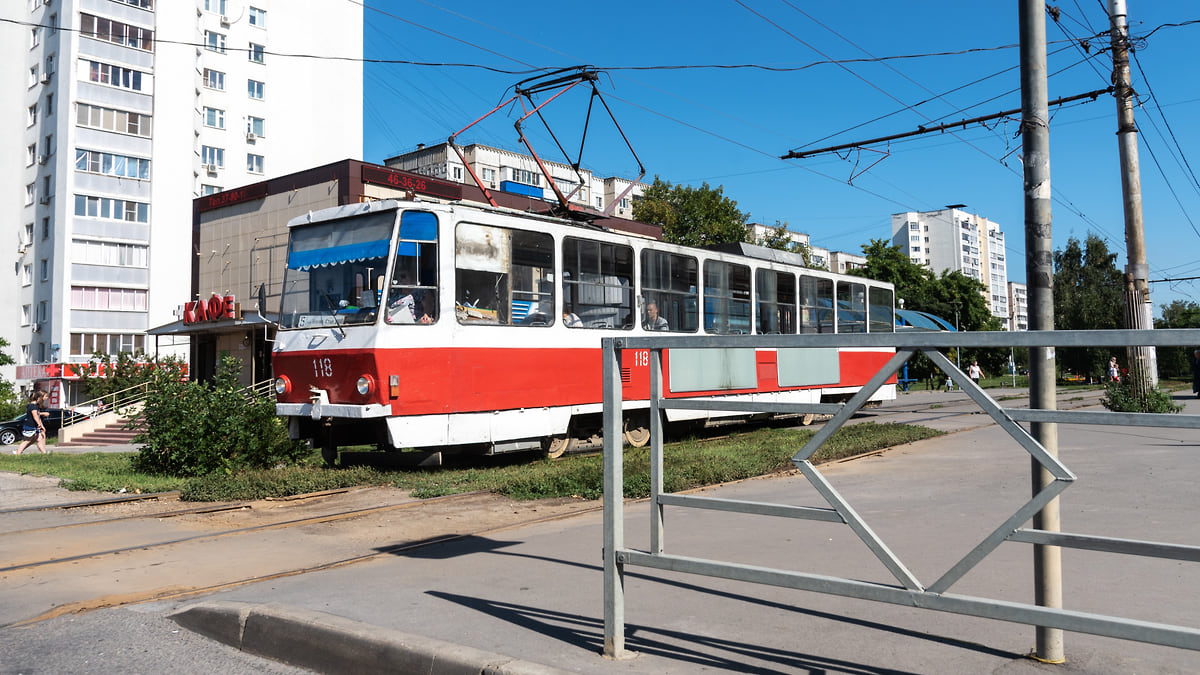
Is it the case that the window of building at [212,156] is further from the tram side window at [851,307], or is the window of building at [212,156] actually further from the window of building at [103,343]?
the tram side window at [851,307]

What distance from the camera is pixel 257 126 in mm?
54562

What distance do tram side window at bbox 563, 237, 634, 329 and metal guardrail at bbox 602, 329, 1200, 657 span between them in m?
8.86

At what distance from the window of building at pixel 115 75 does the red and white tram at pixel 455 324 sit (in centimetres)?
4360

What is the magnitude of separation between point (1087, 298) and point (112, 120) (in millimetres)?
57988

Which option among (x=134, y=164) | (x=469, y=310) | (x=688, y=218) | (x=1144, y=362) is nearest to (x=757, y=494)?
(x=469, y=310)

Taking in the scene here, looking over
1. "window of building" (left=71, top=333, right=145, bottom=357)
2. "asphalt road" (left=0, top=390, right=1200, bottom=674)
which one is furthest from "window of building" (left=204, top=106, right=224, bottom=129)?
"asphalt road" (left=0, top=390, right=1200, bottom=674)

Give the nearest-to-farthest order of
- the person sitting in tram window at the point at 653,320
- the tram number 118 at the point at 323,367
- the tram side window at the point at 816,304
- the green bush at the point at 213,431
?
the tram number 118 at the point at 323,367
the green bush at the point at 213,431
the person sitting in tram window at the point at 653,320
the tram side window at the point at 816,304

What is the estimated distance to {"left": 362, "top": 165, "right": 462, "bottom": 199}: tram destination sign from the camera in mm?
29906

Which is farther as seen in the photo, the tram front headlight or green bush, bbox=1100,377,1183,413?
green bush, bbox=1100,377,1183,413

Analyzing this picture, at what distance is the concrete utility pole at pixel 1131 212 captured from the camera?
648 inches

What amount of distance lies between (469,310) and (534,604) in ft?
22.6

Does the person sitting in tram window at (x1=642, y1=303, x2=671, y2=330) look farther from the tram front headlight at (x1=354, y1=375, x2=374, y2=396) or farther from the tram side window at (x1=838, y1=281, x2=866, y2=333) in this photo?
the tram side window at (x1=838, y1=281, x2=866, y2=333)

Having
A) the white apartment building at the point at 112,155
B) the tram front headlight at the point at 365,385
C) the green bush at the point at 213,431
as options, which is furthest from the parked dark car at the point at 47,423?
the tram front headlight at the point at 365,385

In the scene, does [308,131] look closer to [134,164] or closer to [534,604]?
[134,164]
